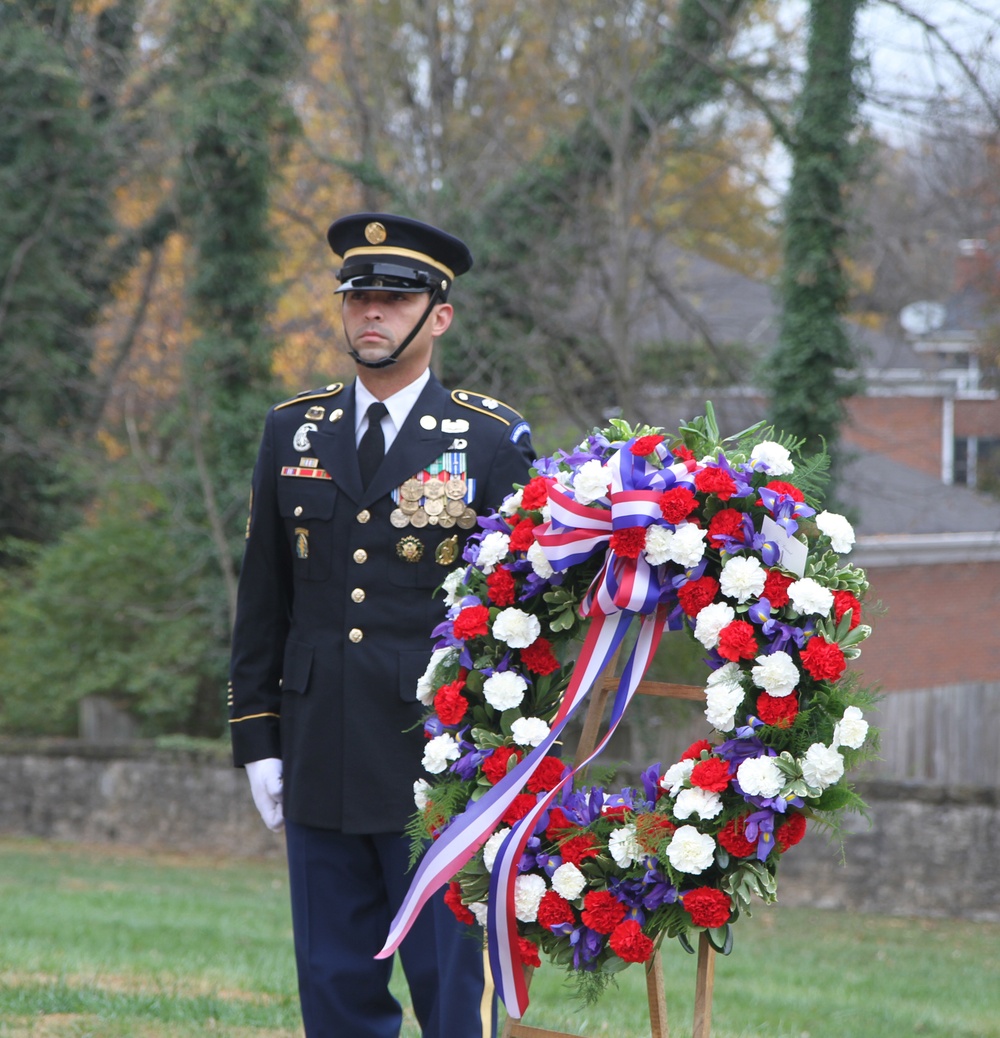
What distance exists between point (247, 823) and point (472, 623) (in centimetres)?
956

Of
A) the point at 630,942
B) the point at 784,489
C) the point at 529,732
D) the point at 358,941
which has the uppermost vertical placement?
the point at 784,489

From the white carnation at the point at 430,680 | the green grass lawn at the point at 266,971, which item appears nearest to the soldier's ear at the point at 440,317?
the white carnation at the point at 430,680

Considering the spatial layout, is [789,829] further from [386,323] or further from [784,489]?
[386,323]

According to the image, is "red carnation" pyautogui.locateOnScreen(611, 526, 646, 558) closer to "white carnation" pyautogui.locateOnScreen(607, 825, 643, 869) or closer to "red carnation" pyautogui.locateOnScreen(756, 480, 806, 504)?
"red carnation" pyautogui.locateOnScreen(756, 480, 806, 504)

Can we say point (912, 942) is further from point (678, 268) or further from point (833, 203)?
point (678, 268)

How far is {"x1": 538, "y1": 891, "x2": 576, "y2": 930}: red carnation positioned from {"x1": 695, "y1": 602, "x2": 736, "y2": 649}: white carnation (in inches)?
25.5

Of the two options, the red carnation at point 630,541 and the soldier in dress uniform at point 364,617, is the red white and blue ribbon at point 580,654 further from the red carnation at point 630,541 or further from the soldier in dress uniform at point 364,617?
the soldier in dress uniform at point 364,617

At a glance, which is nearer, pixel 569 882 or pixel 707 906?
pixel 707 906

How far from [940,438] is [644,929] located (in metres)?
23.5

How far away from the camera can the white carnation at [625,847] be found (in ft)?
A: 9.66

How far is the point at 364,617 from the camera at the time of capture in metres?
3.55

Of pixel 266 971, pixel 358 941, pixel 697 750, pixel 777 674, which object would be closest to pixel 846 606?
pixel 777 674

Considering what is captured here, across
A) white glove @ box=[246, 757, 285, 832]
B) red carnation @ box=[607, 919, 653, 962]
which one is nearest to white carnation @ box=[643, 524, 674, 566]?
red carnation @ box=[607, 919, 653, 962]

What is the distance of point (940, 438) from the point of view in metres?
25.0
